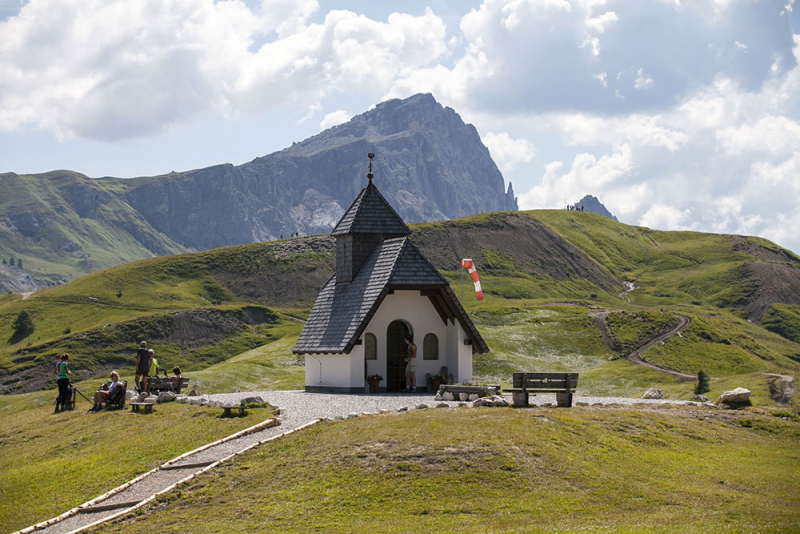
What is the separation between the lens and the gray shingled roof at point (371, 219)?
4797 cm

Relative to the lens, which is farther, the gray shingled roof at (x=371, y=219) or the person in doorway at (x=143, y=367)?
the gray shingled roof at (x=371, y=219)

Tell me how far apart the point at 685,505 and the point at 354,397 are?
2222 cm

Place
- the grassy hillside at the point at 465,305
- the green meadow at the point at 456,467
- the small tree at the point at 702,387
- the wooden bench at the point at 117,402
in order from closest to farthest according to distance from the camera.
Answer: the green meadow at the point at 456,467 < the wooden bench at the point at 117,402 < the small tree at the point at 702,387 < the grassy hillside at the point at 465,305

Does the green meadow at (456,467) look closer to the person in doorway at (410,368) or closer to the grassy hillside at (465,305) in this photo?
the person in doorway at (410,368)

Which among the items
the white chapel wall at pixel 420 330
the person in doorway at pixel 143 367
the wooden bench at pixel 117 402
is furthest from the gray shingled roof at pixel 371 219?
the wooden bench at pixel 117 402

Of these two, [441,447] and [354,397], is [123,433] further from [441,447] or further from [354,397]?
[441,447]

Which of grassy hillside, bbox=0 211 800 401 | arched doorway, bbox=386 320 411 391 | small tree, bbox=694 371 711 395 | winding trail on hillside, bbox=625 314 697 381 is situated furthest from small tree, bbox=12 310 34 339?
small tree, bbox=694 371 711 395

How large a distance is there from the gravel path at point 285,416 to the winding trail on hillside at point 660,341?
42.5 meters

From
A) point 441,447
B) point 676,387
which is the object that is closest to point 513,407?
point 441,447

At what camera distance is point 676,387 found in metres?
64.9

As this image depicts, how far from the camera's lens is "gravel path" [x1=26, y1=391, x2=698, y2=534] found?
23.8 metres

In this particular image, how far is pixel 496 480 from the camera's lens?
72.4ft

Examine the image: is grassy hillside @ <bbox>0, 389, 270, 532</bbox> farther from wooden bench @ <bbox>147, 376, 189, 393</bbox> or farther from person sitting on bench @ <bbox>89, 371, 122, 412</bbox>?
wooden bench @ <bbox>147, 376, 189, 393</bbox>

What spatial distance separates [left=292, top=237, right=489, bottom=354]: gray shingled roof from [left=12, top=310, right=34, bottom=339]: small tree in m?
94.9
